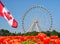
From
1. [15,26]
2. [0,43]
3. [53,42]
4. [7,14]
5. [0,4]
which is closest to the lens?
[53,42]

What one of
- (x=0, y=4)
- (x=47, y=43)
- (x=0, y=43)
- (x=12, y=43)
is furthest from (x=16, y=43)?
Answer: (x=0, y=4)

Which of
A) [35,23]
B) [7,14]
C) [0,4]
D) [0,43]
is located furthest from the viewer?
[35,23]

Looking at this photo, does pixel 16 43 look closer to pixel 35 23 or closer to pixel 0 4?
pixel 0 4

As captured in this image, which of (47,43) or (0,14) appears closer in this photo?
(47,43)

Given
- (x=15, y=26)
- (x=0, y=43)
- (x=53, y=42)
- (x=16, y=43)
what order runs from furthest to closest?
(x=15, y=26)
(x=0, y=43)
(x=53, y=42)
(x=16, y=43)

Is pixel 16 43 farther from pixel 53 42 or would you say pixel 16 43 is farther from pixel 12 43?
pixel 53 42

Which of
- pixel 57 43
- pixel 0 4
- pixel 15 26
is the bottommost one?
pixel 57 43

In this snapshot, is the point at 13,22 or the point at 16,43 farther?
the point at 13,22

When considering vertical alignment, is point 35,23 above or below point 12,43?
above

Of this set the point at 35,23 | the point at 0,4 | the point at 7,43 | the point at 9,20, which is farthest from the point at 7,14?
the point at 35,23
